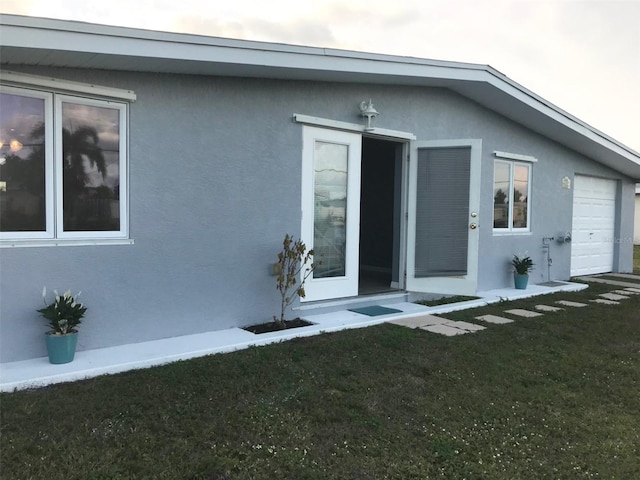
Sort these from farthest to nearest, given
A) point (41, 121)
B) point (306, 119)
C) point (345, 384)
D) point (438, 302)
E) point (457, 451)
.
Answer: point (438, 302) → point (306, 119) → point (41, 121) → point (345, 384) → point (457, 451)

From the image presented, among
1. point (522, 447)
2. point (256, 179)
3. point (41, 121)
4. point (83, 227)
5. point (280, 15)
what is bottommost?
point (522, 447)

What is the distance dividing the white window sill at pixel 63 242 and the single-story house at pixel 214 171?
1 cm

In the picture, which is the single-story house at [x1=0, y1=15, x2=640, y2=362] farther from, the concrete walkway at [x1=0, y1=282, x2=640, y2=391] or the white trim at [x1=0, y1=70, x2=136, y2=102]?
the concrete walkway at [x1=0, y1=282, x2=640, y2=391]

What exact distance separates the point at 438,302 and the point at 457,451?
4.17 meters

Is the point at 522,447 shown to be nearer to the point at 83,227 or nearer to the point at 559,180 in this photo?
the point at 83,227

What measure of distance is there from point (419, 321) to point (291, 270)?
1637mm

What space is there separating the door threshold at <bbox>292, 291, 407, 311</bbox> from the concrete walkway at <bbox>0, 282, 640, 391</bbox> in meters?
0.11

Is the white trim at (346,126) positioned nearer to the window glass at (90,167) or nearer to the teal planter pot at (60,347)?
the window glass at (90,167)

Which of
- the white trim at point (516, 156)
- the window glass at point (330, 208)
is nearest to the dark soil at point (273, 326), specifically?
the window glass at point (330, 208)

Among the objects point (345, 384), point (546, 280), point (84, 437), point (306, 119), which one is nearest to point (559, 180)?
point (546, 280)

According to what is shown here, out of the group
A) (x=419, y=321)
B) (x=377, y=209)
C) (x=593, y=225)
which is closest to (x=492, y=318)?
(x=419, y=321)

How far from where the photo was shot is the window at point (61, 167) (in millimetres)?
3863

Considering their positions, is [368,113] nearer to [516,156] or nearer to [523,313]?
[523,313]

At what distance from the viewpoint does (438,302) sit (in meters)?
6.81
